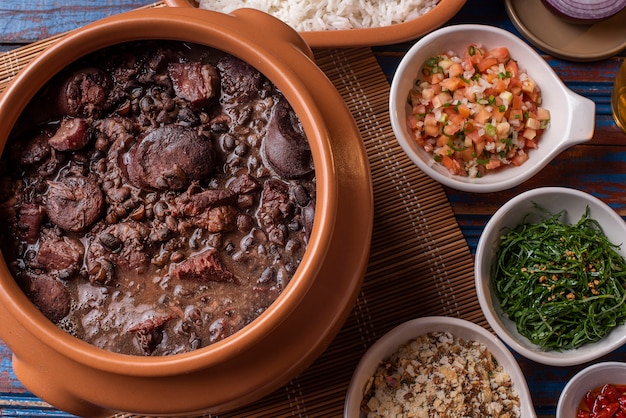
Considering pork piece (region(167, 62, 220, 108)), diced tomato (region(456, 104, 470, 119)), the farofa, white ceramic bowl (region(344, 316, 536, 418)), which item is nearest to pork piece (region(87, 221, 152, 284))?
pork piece (region(167, 62, 220, 108))

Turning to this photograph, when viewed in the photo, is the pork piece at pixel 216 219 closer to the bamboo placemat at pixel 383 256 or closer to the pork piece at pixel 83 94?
the pork piece at pixel 83 94

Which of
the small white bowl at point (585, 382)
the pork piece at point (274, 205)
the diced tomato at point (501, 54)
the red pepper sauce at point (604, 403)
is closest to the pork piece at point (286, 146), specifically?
the pork piece at point (274, 205)

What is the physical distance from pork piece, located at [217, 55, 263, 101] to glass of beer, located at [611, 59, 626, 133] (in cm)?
149

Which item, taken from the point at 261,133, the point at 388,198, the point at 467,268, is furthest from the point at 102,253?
the point at 467,268

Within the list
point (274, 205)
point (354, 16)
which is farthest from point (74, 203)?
point (354, 16)

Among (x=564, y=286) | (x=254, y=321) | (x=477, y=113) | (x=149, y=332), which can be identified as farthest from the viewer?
(x=477, y=113)

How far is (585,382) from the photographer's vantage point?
91.4 inches

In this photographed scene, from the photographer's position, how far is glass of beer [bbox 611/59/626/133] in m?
2.51

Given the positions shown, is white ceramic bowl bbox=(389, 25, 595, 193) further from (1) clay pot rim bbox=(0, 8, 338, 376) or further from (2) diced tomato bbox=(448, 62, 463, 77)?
(1) clay pot rim bbox=(0, 8, 338, 376)

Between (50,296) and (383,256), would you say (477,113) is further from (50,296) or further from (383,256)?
(50,296)

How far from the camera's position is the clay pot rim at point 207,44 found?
156 centimetres

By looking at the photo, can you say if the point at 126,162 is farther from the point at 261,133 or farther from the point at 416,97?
the point at 416,97

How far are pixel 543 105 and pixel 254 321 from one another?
1520 mm

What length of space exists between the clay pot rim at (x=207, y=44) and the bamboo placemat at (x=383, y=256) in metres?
0.67
